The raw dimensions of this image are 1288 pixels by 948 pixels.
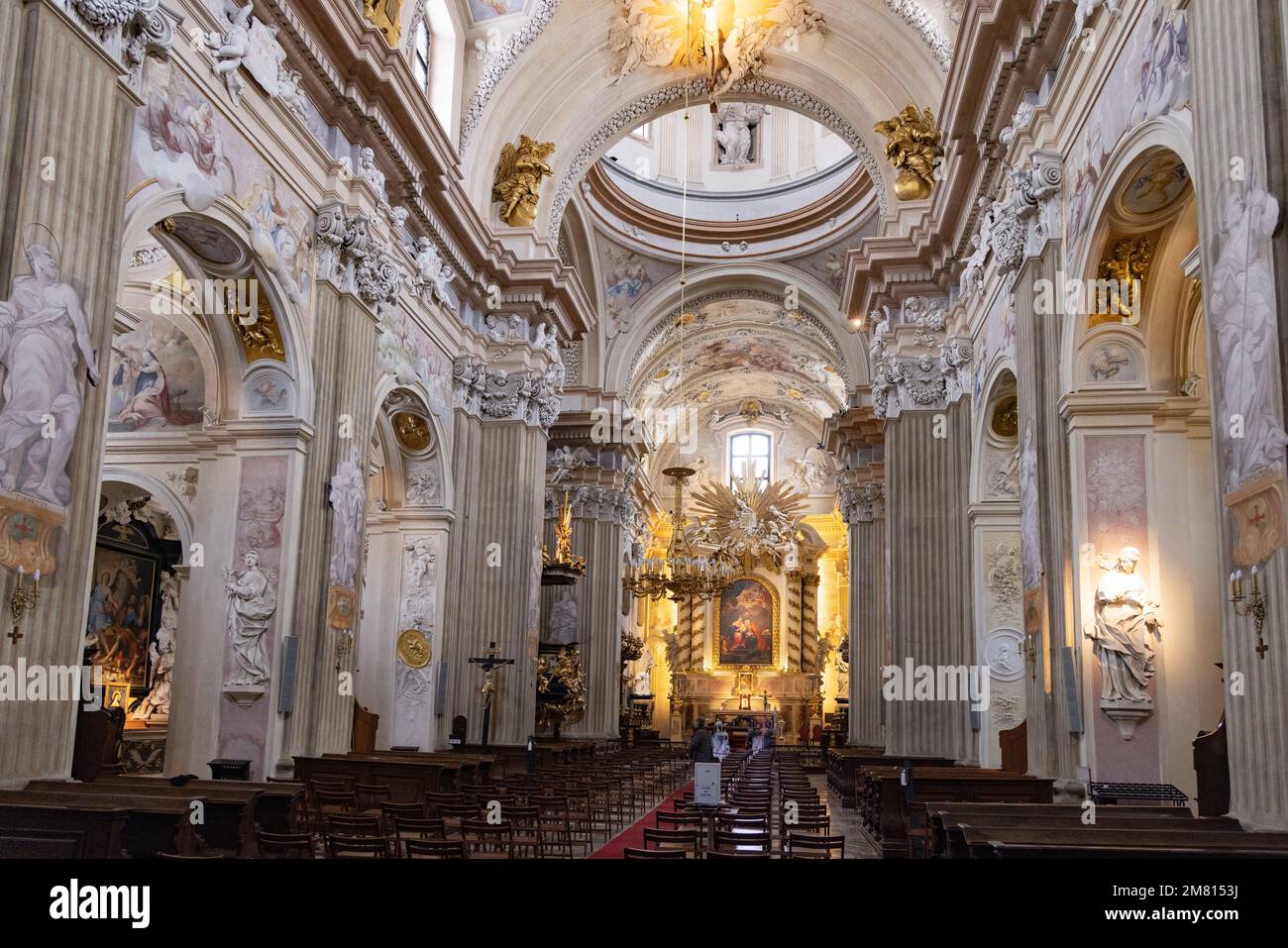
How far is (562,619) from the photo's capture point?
25.8 metres

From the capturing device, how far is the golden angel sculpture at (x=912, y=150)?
58.6 ft

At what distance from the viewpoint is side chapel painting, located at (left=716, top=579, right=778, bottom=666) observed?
133ft

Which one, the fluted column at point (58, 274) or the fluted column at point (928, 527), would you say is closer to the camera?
the fluted column at point (58, 274)

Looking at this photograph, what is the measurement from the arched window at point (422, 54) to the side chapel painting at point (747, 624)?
26.0 m

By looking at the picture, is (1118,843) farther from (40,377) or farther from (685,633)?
(685,633)

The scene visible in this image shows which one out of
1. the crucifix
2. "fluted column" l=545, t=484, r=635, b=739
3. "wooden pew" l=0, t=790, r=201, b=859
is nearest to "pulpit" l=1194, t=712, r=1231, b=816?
"wooden pew" l=0, t=790, r=201, b=859

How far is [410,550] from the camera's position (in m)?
17.1

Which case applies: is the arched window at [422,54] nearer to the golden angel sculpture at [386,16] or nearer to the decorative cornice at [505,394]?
the golden angel sculpture at [386,16]

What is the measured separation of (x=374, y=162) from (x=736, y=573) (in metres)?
26.2

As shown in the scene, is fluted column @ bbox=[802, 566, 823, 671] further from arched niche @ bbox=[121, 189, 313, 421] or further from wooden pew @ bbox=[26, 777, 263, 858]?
wooden pew @ bbox=[26, 777, 263, 858]

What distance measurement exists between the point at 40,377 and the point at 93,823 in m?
2.89

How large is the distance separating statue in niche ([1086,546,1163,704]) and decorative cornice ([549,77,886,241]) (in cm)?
1158

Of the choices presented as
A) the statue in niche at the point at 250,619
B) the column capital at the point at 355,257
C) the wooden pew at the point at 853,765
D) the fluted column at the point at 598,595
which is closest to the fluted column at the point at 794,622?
the fluted column at the point at 598,595
